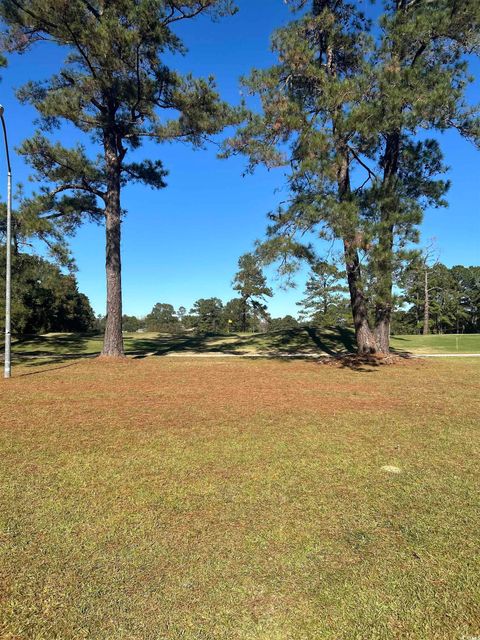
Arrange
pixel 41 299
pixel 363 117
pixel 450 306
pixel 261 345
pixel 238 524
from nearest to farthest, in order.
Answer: pixel 238 524 → pixel 363 117 → pixel 261 345 → pixel 41 299 → pixel 450 306

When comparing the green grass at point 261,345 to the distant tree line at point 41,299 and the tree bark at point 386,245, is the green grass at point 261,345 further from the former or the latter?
the tree bark at point 386,245

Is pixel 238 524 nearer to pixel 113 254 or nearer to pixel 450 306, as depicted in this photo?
pixel 113 254

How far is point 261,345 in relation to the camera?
19344 millimetres

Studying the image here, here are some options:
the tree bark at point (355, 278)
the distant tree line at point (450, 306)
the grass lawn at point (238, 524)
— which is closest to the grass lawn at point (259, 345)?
the tree bark at point (355, 278)

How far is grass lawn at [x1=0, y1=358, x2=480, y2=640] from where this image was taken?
2.12 m

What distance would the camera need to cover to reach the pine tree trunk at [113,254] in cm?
1316

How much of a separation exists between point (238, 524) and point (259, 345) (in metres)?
16.4

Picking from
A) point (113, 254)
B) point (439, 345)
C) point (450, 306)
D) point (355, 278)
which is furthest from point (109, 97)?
point (450, 306)

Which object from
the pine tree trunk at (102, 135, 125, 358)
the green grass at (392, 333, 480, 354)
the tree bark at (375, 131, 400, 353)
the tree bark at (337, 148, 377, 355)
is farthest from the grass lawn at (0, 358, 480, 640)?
the green grass at (392, 333, 480, 354)

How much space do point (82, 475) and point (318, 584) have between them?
8.40 feet

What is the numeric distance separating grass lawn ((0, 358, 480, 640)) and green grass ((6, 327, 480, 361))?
10.7 meters

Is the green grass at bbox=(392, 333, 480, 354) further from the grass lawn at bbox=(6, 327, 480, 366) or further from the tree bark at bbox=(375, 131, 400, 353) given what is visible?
the tree bark at bbox=(375, 131, 400, 353)

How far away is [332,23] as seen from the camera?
11.5 meters

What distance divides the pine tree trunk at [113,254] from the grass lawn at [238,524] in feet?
22.8
